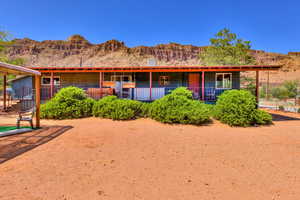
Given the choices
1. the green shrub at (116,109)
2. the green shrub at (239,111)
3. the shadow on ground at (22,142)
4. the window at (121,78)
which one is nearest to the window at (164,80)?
the window at (121,78)

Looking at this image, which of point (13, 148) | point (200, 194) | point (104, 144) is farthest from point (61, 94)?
point (200, 194)

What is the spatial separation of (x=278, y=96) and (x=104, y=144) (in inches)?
1160

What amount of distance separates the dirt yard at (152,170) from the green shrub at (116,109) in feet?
10.3

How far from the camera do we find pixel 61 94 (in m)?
8.37

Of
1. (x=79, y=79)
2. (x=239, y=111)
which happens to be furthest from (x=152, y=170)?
(x=79, y=79)

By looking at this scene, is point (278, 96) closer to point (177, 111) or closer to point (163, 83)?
point (163, 83)

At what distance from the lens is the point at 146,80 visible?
48.0ft

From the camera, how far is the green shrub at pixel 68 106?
26.1ft

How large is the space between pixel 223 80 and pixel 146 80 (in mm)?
6964

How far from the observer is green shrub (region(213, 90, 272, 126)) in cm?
728

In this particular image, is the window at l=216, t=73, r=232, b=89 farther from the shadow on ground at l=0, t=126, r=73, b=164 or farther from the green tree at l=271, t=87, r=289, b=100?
the green tree at l=271, t=87, r=289, b=100

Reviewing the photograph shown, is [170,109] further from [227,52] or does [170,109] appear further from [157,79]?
[227,52]

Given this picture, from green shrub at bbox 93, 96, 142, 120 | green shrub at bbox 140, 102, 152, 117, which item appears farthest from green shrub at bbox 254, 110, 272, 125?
green shrub at bbox 93, 96, 142, 120

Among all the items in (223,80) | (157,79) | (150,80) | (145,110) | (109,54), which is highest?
(109,54)
